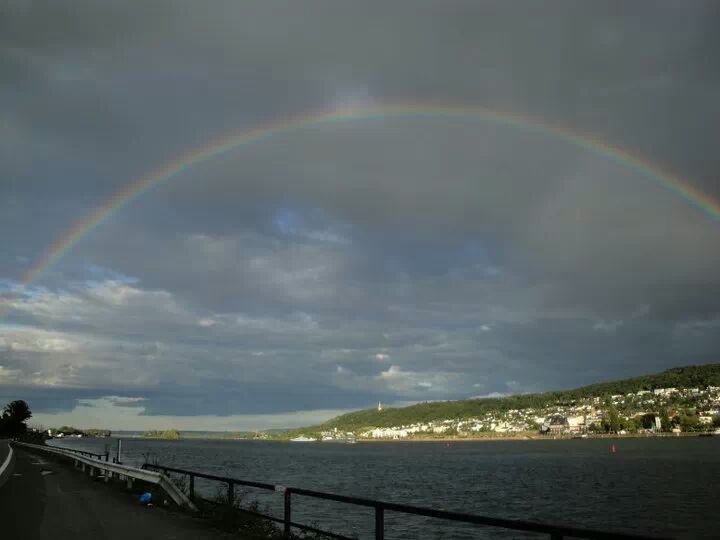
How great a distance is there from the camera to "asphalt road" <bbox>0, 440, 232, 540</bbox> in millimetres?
14219

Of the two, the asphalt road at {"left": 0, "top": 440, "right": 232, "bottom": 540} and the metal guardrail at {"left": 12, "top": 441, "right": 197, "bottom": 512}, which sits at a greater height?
the metal guardrail at {"left": 12, "top": 441, "right": 197, "bottom": 512}

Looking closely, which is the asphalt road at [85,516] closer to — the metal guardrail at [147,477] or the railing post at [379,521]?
the metal guardrail at [147,477]

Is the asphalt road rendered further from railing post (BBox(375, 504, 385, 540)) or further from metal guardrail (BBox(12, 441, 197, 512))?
railing post (BBox(375, 504, 385, 540))

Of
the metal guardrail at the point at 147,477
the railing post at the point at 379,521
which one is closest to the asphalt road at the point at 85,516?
the metal guardrail at the point at 147,477

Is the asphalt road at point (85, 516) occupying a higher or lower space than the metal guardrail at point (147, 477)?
lower

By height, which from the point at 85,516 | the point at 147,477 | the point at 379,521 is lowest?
the point at 85,516

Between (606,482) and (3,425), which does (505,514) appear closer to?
(606,482)

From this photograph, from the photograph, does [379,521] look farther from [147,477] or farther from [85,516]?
[147,477]

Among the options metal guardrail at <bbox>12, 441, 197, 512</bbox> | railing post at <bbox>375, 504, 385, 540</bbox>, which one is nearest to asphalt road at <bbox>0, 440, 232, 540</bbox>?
metal guardrail at <bbox>12, 441, 197, 512</bbox>

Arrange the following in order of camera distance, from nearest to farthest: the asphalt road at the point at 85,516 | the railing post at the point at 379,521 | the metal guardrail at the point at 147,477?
the railing post at the point at 379,521, the asphalt road at the point at 85,516, the metal guardrail at the point at 147,477

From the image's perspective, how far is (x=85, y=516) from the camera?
17.4 metres

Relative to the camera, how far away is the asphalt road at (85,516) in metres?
14.2

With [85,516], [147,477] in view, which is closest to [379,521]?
[85,516]

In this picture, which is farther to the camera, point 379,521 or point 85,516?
point 85,516
